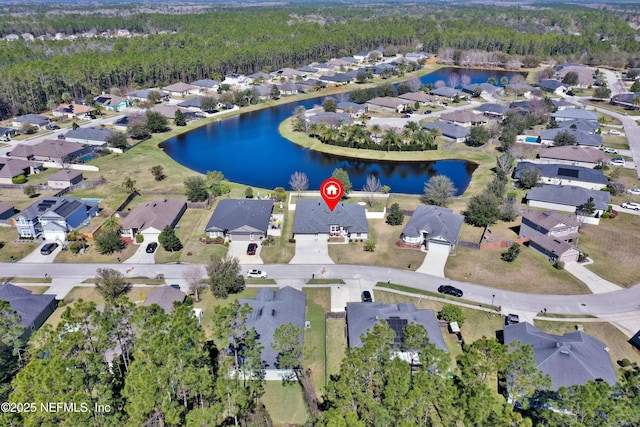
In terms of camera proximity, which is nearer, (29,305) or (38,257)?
(29,305)

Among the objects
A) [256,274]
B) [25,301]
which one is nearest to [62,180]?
[25,301]

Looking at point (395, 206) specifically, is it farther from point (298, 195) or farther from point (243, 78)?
point (243, 78)

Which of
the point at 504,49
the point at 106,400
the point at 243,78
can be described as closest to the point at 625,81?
the point at 504,49

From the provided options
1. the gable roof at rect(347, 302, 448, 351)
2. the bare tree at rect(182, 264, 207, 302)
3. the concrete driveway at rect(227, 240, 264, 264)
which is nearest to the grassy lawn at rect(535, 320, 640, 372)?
the gable roof at rect(347, 302, 448, 351)

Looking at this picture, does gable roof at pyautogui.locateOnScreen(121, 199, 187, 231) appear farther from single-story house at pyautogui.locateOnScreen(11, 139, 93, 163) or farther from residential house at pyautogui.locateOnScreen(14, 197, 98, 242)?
single-story house at pyautogui.locateOnScreen(11, 139, 93, 163)

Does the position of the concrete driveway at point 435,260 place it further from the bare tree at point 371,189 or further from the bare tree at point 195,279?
the bare tree at point 195,279

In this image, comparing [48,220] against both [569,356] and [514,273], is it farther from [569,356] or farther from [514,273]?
[569,356]

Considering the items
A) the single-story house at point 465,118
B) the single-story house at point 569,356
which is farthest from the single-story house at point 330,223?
the single-story house at point 465,118
